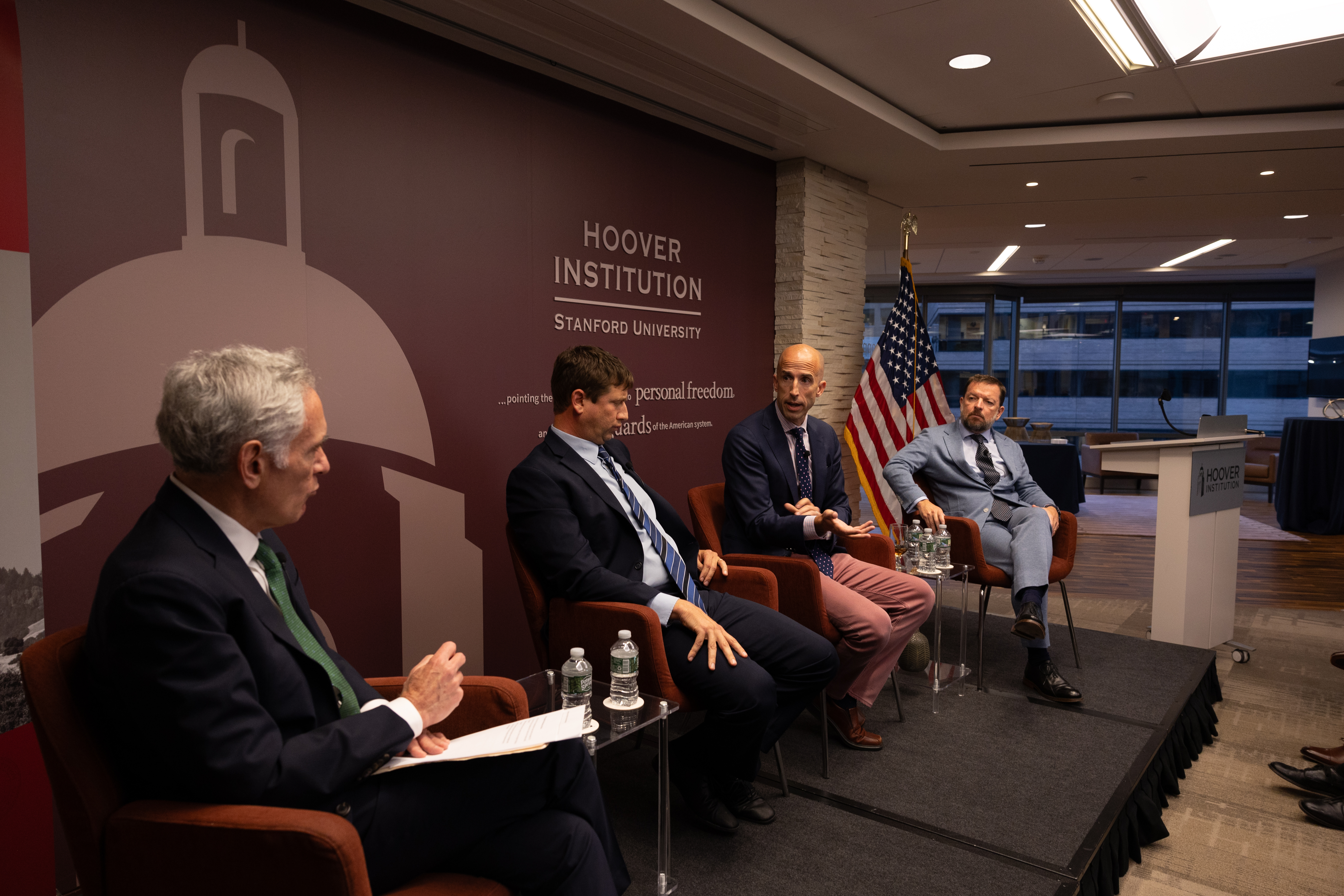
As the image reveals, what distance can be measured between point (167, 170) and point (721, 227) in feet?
9.74

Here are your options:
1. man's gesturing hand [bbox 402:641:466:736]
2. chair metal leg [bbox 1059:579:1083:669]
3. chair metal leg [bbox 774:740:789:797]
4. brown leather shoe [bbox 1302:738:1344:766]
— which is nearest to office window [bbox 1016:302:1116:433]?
chair metal leg [bbox 1059:579:1083:669]

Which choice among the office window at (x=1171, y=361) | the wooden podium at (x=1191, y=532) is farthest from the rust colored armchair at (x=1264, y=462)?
the wooden podium at (x=1191, y=532)

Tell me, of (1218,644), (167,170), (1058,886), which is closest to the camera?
(1058,886)

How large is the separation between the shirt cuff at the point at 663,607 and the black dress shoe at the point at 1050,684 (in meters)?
1.95

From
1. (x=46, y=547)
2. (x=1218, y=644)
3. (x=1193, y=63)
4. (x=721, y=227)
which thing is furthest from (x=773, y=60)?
(x=1218, y=644)

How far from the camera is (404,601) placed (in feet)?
10.2

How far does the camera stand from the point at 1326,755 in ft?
9.16

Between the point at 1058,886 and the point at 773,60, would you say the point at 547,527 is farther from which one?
the point at 773,60

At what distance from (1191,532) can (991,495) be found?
1.15 m

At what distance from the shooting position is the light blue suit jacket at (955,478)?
3.99 m

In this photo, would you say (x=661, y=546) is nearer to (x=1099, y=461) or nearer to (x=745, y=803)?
(x=745, y=803)

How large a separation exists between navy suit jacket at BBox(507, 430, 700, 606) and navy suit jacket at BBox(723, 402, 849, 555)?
778 millimetres

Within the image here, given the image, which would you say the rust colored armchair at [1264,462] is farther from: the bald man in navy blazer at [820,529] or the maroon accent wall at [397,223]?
the maroon accent wall at [397,223]

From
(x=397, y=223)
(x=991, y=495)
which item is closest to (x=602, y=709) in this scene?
(x=397, y=223)
